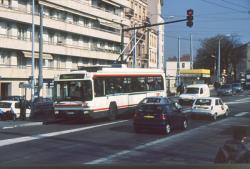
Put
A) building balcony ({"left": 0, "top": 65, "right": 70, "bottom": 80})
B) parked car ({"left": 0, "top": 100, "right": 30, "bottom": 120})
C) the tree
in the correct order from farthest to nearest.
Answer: building balcony ({"left": 0, "top": 65, "right": 70, "bottom": 80})
parked car ({"left": 0, "top": 100, "right": 30, "bottom": 120})
the tree

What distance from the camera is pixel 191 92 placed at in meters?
41.9

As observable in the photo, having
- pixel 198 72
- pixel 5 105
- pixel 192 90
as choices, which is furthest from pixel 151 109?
pixel 192 90

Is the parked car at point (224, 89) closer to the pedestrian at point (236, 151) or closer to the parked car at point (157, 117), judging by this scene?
the parked car at point (157, 117)

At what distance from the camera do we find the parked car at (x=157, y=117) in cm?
2016

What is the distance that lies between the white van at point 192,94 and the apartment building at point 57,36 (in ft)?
31.9

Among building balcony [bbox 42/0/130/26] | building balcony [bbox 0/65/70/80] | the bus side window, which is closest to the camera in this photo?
the bus side window

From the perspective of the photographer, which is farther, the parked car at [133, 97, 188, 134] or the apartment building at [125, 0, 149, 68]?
the parked car at [133, 97, 188, 134]

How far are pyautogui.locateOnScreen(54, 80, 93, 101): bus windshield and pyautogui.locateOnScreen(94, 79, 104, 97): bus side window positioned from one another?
402 millimetres

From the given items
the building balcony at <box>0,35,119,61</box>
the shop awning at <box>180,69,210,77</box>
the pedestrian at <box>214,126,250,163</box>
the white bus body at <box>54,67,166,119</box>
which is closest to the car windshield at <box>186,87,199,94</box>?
the shop awning at <box>180,69,210,77</box>

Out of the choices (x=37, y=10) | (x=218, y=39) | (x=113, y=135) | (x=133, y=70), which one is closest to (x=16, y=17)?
(x=37, y=10)

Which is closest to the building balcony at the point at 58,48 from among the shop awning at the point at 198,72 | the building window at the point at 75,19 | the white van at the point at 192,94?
the building window at the point at 75,19

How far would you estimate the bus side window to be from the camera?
24472 mm

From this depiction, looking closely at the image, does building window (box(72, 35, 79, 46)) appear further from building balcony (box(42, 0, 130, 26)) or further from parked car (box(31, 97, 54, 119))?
parked car (box(31, 97, 54, 119))

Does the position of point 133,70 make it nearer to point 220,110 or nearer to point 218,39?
point 220,110
